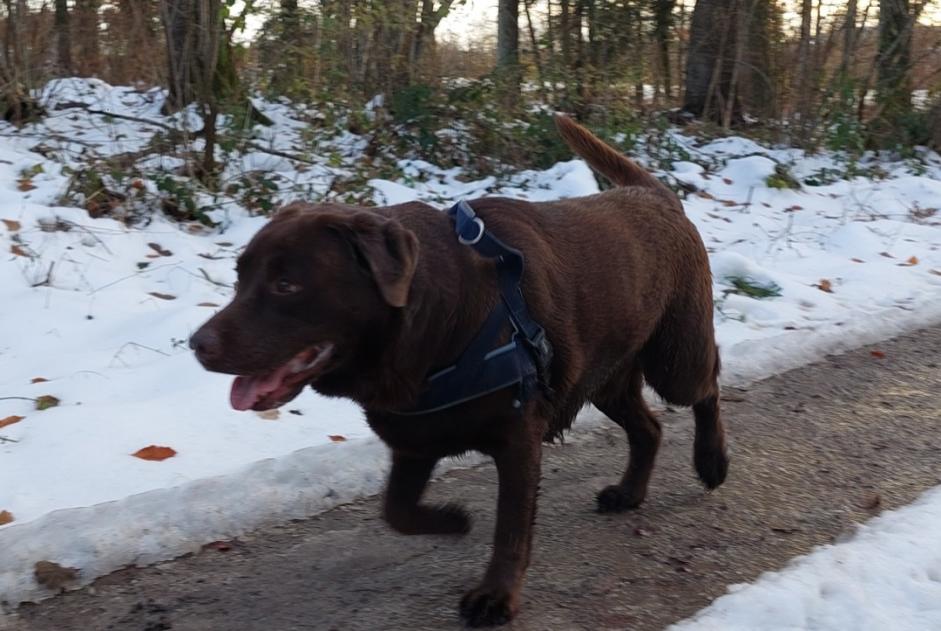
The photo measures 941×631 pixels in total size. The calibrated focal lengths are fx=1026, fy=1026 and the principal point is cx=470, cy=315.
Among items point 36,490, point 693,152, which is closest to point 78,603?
point 36,490

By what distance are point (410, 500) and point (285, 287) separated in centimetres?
97

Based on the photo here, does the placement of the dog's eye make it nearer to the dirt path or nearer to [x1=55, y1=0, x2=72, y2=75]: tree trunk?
the dirt path

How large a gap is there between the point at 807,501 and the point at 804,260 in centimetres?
483

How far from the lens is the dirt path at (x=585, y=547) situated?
3.19 m

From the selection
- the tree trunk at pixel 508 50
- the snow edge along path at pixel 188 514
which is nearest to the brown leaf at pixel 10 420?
the snow edge along path at pixel 188 514

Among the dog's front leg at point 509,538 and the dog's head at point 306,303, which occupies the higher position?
the dog's head at point 306,303

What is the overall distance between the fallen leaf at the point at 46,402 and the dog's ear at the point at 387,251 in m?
2.44

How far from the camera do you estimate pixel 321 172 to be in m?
8.57

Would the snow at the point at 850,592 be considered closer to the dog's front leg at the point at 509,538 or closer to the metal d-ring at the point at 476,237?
the dog's front leg at the point at 509,538

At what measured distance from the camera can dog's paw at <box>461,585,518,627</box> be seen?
3.07 metres

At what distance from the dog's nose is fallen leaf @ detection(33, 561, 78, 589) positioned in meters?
1.12

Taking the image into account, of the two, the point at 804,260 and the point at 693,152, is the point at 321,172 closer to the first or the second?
the point at 804,260

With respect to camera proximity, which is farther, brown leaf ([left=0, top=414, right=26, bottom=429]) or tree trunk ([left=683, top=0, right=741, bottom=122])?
tree trunk ([left=683, top=0, right=741, bottom=122])

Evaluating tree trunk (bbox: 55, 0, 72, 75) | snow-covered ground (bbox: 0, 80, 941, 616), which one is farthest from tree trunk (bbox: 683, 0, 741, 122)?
tree trunk (bbox: 55, 0, 72, 75)
